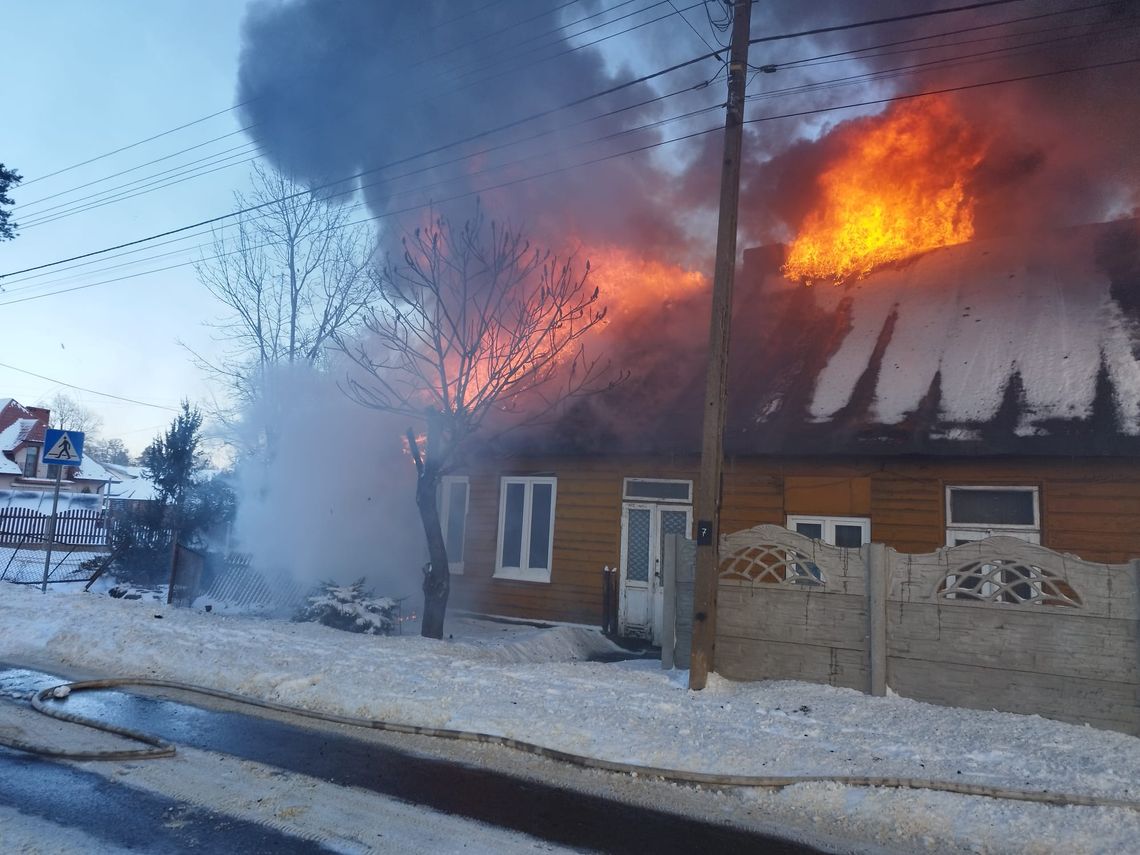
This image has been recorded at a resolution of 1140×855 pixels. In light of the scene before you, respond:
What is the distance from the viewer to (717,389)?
812cm

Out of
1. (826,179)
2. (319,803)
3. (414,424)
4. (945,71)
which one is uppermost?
(945,71)

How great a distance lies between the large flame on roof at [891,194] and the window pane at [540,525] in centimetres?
669

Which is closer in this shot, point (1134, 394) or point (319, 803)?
point (319, 803)

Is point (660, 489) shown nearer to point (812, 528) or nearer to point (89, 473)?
point (812, 528)

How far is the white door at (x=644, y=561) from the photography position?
12.4m

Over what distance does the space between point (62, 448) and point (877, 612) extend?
12947mm

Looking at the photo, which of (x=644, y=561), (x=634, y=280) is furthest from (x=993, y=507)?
(x=634, y=280)

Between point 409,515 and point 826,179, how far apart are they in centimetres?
1110

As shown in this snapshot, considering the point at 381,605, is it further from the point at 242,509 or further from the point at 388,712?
the point at 242,509

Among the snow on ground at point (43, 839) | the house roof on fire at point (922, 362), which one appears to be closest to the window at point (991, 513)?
the house roof on fire at point (922, 362)

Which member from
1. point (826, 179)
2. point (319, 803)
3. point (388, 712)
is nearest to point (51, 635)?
point (388, 712)

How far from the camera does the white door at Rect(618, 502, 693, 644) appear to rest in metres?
12.4

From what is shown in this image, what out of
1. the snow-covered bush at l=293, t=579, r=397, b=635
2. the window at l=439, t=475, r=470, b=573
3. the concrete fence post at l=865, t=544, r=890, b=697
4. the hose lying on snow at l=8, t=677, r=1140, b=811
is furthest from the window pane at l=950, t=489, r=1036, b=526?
the window at l=439, t=475, r=470, b=573

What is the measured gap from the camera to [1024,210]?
1477 centimetres
